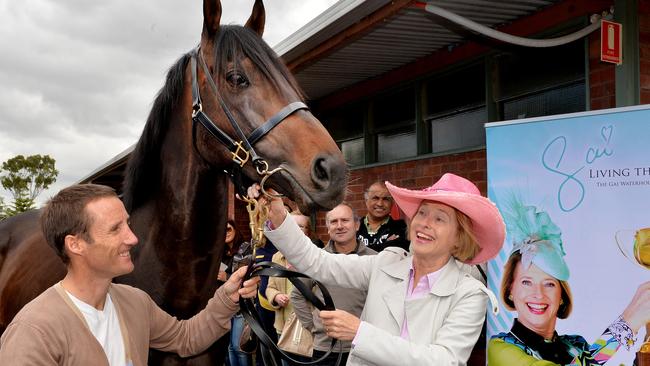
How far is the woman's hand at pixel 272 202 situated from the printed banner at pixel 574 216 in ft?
6.69

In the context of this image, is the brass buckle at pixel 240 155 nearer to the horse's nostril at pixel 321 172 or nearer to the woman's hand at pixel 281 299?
the horse's nostril at pixel 321 172

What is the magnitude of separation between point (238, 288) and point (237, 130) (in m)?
0.64

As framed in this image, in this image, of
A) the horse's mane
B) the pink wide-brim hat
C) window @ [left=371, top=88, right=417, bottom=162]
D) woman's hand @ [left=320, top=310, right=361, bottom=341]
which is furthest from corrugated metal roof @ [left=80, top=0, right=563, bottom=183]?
woman's hand @ [left=320, top=310, right=361, bottom=341]

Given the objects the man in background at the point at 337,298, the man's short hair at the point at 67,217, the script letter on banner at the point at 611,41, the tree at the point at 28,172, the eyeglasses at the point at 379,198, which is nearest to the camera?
the man's short hair at the point at 67,217

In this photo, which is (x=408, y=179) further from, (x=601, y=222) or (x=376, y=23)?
(x=601, y=222)

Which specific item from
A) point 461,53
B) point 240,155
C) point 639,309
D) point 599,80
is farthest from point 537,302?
point 461,53

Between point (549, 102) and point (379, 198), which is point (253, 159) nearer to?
point (379, 198)

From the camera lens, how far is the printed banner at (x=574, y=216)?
3250 mm

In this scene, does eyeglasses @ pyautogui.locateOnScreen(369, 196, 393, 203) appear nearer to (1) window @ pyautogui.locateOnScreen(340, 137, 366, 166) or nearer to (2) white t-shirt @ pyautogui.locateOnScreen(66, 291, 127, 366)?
(1) window @ pyautogui.locateOnScreen(340, 137, 366, 166)

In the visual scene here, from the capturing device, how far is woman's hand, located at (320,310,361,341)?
6.26ft

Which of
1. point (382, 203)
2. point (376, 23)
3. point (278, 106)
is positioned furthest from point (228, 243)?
point (278, 106)

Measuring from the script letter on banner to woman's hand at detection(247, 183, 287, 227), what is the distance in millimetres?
2786

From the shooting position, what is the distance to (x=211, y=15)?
240cm

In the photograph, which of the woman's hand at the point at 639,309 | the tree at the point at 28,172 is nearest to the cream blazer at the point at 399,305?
the woman's hand at the point at 639,309
